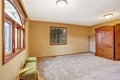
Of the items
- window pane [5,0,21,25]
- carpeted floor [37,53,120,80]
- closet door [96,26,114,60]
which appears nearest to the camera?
window pane [5,0,21,25]

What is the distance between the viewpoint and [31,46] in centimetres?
581

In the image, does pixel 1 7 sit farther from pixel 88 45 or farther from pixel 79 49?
pixel 88 45

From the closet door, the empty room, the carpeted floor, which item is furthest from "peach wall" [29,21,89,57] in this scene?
the carpeted floor

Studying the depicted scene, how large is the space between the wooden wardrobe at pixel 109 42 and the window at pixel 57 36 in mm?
2284

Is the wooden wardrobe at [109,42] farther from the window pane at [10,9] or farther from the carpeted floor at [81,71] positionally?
the window pane at [10,9]

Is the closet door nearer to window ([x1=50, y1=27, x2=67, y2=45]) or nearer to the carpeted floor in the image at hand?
the carpeted floor

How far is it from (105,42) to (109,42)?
0.89 feet

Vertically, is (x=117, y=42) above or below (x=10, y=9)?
below

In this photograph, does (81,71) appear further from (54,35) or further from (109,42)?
(54,35)

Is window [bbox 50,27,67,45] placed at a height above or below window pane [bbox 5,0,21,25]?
below

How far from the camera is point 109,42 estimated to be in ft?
17.7

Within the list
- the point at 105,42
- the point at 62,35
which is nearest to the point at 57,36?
the point at 62,35

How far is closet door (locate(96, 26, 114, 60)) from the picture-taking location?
207 inches

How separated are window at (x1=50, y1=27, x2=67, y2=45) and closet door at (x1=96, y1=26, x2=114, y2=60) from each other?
2.23 m
